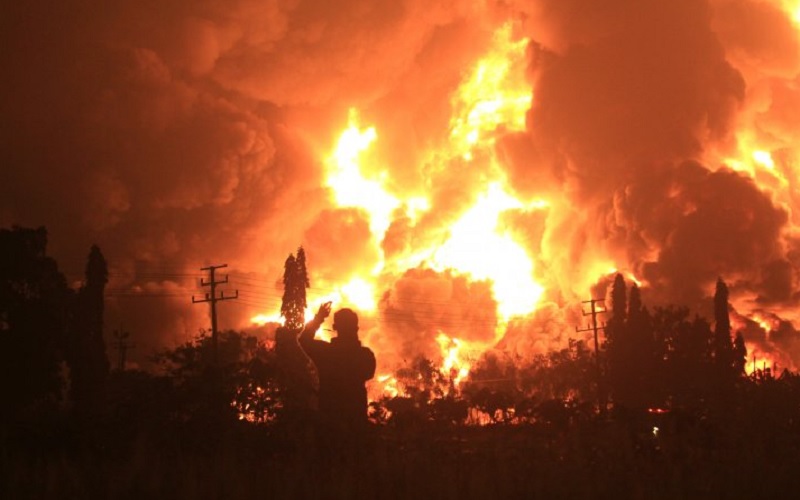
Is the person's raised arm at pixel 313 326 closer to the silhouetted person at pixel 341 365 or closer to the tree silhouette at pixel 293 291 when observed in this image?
the silhouetted person at pixel 341 365

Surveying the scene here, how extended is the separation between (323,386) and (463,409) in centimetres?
242

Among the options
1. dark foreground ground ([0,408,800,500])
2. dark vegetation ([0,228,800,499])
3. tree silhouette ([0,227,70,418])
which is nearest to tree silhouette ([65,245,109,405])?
tree silhouette ([0,227,70,418])

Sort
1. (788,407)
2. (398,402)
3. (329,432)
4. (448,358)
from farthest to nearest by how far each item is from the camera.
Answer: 1. (448,358)
2. (788,407)
3. (398,402)
4. (329,432)

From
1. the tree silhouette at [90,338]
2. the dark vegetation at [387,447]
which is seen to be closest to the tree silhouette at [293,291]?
the tree silhouette at [90,338]

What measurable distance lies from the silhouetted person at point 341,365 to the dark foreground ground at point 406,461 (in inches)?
43.3

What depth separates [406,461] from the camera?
10.4 meters

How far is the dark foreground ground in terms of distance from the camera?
9078 mm

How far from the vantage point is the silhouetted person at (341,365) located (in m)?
15.5

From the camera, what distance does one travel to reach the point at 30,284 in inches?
1481

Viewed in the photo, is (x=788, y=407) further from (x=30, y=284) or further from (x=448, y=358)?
(x=448, y=358)

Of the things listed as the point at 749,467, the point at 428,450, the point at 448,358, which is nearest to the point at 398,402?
the point at 428,450

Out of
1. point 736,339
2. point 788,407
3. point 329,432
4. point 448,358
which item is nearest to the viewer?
point 329,432

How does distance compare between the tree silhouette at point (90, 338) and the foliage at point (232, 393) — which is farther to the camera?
the tree silhouette at point (90, 338)

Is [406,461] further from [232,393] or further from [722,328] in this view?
[722,328]
